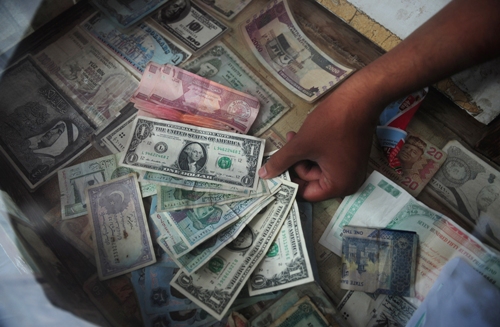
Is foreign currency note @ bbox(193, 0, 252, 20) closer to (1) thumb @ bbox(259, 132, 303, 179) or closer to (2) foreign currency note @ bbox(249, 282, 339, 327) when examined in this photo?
(1) thumb @ bbox(259, 132, 303, 179)

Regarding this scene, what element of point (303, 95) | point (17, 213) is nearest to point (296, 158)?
point (303, 95)

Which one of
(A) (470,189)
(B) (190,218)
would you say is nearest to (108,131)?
(B) (190,218)

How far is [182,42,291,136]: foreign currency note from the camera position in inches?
50.5

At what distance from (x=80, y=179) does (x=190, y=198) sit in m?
0.38

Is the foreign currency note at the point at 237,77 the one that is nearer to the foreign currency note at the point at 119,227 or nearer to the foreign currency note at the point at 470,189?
the foreign currency note at the point at 119,227

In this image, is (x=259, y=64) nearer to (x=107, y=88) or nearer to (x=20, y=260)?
(x=107, y=88)

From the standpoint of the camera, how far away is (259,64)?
135 cm

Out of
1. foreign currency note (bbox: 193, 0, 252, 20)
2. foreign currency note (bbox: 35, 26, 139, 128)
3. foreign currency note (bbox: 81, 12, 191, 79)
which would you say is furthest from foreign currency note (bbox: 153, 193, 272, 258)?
foreign currency note (bbox: 193, 0, 252, 20)

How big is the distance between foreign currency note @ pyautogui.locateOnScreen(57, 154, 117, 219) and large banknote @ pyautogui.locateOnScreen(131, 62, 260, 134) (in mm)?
233

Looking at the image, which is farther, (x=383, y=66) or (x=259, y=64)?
(x=259, y=64)

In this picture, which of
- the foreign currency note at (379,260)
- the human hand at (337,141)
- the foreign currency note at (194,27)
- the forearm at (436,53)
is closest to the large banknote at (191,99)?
the foreign currency note at (194,27)

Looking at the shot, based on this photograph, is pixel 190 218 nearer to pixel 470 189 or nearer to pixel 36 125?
pixel 36 125

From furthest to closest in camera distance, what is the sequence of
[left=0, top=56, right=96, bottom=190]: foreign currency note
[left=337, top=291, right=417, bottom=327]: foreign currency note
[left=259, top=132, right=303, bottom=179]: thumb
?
[left=0, top=56, right=96, bottom=190]: foreign currency note → [left=337, top=291, right=417, bottom=327]: foreign currency note → [left=259, top=132, right=303, bottom=179]: thumb

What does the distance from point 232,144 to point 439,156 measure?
716 mm
